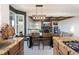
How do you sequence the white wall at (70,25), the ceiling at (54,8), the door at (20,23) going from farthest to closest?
the white wall at (70,25)
the door at (20,23)
the ceiling at (54,8)

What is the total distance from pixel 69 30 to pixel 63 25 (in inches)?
34.9

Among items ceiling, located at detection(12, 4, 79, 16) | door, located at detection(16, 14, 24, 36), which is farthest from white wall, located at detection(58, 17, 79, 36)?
door, located at detection(16, 14, 24, 36)

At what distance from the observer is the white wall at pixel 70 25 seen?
11334 mm

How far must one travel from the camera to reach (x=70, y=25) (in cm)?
1214

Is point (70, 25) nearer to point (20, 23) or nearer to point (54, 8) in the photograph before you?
point (20, 23)

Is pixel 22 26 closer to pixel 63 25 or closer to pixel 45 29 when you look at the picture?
pixel 45 29

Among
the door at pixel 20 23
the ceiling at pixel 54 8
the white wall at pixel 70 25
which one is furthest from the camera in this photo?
the white wall at pixel 70 25

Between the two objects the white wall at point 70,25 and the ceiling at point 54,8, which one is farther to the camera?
the white wall at point 70,25

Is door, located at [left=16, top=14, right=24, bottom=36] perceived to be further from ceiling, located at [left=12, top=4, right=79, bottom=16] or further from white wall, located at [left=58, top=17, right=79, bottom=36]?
white wall, located at [left=58, top=17, right=79, bottom=36]

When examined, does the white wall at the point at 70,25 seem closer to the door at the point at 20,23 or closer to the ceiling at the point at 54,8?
the ceiling at the point at 54,8

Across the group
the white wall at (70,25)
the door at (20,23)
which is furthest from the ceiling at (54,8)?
the white wall at (70,25)

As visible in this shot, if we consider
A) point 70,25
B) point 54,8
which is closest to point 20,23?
point 54,8

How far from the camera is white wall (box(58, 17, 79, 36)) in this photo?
37.2 ft
